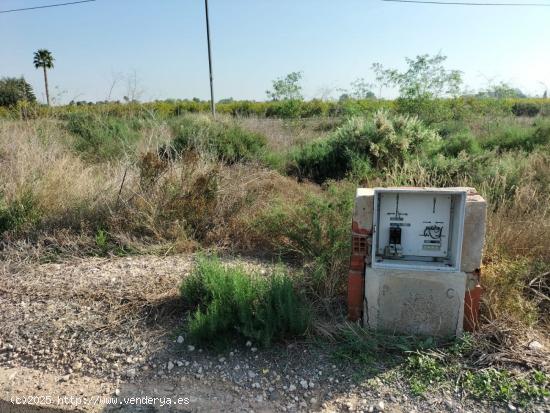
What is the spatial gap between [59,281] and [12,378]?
1.24 meters

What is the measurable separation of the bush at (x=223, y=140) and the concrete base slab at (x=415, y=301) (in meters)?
5.06

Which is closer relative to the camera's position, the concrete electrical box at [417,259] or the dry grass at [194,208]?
the concrete electrical box at [417,259]

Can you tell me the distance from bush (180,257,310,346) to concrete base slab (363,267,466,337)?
515 millimetres

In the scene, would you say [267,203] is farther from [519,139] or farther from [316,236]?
[519,139]

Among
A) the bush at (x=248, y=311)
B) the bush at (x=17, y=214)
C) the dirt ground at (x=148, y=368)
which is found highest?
the bush at (x=17, y=214)

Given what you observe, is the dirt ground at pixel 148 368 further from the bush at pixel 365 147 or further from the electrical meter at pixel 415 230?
the bush at pixel 365 147

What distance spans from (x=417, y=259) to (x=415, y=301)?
294 mm

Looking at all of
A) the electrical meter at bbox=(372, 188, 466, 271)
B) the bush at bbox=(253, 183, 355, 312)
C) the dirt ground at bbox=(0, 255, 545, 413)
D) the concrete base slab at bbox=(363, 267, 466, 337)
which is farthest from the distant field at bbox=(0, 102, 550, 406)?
the electrical meter at bbox=(372, 188, 466, 271)

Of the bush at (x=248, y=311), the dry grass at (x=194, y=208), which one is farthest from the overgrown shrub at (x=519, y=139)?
the bush at (x=248, y=311)

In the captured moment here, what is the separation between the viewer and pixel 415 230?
3.02 m

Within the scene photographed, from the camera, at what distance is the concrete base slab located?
2.96 meters

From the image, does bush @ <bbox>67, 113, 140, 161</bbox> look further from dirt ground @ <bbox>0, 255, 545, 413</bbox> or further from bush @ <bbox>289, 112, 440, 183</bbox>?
dirt ground @ <bbox>0, 255, 545, 413</bbox>

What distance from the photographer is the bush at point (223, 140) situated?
26.5 feet

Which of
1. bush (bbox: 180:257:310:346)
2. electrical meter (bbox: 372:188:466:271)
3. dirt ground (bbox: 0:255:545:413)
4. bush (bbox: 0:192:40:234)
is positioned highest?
electrical meter (bbox: 372:188:466:271)
